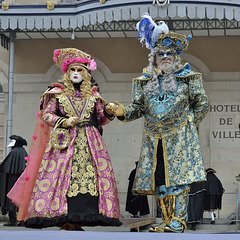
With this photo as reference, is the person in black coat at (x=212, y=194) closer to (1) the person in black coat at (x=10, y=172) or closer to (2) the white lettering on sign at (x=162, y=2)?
(2) the white lettering on sign at (x=162, y=2)

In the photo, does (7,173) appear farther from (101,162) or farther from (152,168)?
(152,168)

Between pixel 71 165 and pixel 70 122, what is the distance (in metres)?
0.49

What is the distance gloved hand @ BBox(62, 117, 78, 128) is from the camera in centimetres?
747

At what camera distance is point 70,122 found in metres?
7.48

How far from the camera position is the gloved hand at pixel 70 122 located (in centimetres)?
747

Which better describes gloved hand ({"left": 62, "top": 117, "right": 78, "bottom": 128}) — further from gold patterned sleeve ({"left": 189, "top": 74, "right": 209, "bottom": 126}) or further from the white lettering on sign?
the white lettering on sign

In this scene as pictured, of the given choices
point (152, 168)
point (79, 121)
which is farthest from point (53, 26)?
point (152, 168)

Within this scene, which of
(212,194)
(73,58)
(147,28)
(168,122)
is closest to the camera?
(168,122)

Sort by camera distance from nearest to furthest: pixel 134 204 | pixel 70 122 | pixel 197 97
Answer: pixel 197 97
pixel 70 122
pixel 134 204

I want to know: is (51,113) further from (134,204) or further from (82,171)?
(134,204)

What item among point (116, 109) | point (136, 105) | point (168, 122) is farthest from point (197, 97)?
point (116, 109)

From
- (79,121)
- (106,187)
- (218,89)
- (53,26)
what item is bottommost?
(106,187)

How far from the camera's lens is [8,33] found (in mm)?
15836

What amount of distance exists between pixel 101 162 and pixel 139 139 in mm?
8691
